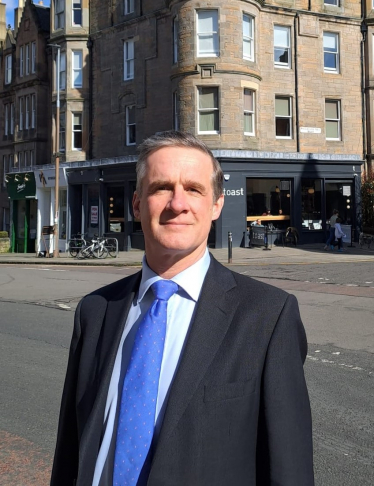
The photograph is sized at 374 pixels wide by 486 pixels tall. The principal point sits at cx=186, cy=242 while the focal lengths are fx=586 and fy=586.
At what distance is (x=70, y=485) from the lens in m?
2.09

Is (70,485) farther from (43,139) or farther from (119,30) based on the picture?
(43,139)

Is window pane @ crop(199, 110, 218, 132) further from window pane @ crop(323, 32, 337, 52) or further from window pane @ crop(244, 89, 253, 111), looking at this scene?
window pane @ crop(323, 32, 337, 52)

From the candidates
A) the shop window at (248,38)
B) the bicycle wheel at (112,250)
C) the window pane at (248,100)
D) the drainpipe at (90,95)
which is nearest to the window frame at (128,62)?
the drainpipe at (90,95)

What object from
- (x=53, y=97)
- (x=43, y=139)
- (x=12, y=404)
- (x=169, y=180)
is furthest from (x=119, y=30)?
(x=169, y=180)

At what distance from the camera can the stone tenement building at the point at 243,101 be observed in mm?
26234

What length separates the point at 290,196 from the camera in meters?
27.8

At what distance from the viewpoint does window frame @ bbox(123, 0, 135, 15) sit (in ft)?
99.8

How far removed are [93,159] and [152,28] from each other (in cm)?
734

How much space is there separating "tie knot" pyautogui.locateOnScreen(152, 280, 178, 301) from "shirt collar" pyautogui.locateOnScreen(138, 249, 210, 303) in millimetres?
21

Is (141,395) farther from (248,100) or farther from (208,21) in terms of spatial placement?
(208,21)

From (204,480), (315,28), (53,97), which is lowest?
(204,480)

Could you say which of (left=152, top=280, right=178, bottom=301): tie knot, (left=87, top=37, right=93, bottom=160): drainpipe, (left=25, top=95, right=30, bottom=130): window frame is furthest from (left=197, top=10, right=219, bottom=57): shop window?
(left=152, top=280, right=178, bottom=301): tie knot

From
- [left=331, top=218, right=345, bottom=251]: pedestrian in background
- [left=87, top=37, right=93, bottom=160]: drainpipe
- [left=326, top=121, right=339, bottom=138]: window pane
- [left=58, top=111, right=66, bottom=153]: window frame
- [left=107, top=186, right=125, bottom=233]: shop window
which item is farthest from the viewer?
[left=58, top=111, right=66, bottom=153]: window frame

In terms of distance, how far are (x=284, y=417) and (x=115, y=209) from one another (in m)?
28.4
